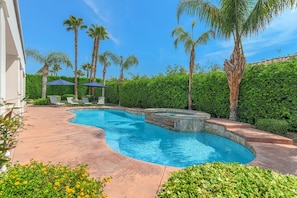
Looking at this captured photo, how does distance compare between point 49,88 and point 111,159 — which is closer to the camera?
point 111,159

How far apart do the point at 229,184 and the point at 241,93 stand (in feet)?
27.5

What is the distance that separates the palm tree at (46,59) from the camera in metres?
20.7

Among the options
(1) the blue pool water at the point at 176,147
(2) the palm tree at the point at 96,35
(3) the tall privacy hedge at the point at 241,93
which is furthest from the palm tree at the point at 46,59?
(1) the blue pool water at the point at 176,147

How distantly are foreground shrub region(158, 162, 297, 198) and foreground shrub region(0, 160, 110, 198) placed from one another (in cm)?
92

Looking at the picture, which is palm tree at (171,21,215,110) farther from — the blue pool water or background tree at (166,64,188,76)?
the blue pool water

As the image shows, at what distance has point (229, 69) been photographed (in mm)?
9164

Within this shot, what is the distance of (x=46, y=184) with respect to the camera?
2031 millimetres

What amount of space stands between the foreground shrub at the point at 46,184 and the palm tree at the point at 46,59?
2182 cm

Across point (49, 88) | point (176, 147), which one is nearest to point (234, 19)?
point (176, 147)

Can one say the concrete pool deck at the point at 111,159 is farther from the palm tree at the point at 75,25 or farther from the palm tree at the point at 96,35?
the palm tree at the point at 96,35

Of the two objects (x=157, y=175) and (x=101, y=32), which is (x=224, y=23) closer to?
(x=157, y=175)

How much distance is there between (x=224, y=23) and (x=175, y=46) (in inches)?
179

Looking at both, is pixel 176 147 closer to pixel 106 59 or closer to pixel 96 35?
pixel 96 35

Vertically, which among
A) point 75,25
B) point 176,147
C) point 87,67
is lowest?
point 176,147
